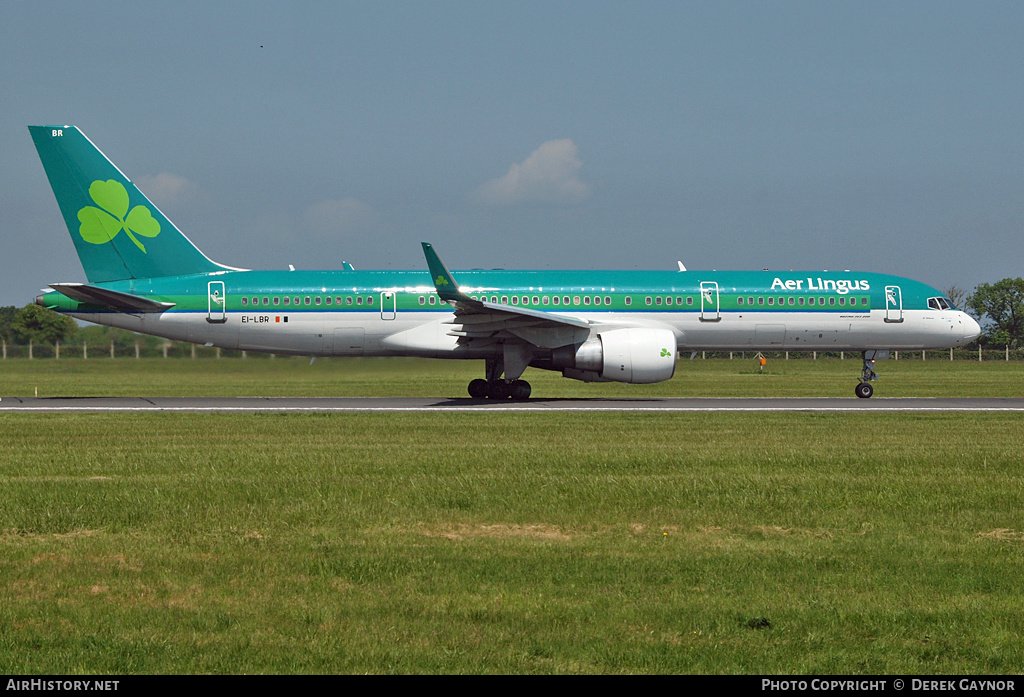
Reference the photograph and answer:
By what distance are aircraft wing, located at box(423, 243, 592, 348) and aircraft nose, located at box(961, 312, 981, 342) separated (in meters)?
12.8

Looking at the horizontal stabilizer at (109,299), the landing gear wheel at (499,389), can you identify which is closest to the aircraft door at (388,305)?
the landing gear wheel at (499,389)

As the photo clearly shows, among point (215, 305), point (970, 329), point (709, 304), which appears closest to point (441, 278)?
point (215, 305)

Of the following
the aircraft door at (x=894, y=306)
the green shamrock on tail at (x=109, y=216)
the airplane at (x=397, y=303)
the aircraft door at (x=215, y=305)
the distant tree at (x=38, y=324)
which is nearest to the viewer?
the airplane at (x=397, y=303)

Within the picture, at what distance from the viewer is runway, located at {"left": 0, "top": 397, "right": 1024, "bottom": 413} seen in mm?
25219

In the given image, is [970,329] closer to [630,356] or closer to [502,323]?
[630,356]

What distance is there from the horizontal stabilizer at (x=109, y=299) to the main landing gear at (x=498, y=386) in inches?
376

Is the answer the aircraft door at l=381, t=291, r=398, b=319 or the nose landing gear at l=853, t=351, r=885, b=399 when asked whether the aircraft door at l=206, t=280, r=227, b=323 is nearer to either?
the aircraft door at l=381, t=291, r=398, b=319

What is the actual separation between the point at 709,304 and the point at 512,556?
23.3 m

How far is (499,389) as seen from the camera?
30000mm

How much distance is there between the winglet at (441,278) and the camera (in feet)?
85.0

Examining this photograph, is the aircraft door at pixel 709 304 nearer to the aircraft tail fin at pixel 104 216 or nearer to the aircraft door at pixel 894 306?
the aircraft door at pixel 894 306

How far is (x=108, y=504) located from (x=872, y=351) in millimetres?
27138

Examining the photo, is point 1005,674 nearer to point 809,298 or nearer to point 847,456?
point 847,456
